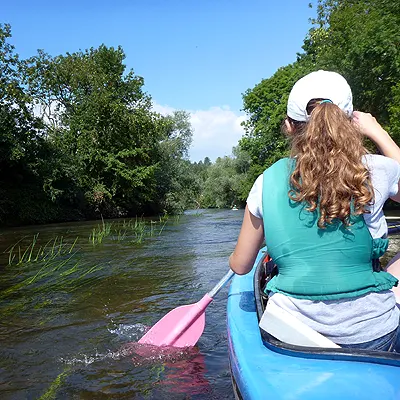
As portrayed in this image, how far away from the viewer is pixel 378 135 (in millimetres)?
1833

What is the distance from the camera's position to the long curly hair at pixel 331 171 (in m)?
1.51

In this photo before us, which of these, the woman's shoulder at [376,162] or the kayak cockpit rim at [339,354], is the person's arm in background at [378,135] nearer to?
the woman's shoulder at [376,162]

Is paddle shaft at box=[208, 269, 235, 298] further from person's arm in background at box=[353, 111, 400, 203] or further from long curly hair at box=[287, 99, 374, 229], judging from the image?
long curly hair at box=[287, 99, 374, 229]

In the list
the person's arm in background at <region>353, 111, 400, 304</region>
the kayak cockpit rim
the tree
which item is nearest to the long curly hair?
the person's arm in background at <region>353, 111, 400, 304</region>

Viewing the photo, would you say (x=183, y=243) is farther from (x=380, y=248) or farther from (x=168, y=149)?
(x=168, y=149)

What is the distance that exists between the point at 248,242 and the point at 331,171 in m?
0.41

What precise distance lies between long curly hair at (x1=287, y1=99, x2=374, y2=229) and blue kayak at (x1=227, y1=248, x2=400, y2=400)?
0.43m

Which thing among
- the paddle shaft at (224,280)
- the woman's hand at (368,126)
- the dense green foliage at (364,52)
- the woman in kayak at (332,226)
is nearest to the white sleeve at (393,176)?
the woman in kayak at (332,226)

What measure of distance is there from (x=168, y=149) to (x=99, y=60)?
7.47m

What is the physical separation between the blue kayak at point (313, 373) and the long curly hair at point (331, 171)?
1.40ft

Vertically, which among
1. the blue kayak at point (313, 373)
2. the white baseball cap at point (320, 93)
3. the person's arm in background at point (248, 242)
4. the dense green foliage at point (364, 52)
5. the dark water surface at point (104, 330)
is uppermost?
the dense green foliage at point (364, 52)

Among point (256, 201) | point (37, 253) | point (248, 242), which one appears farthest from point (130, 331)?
point (37, 253)

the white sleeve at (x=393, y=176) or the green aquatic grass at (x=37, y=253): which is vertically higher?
the white sleeve at (x=393, y=176)

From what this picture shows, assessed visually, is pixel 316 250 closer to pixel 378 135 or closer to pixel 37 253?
pixel 378 135
